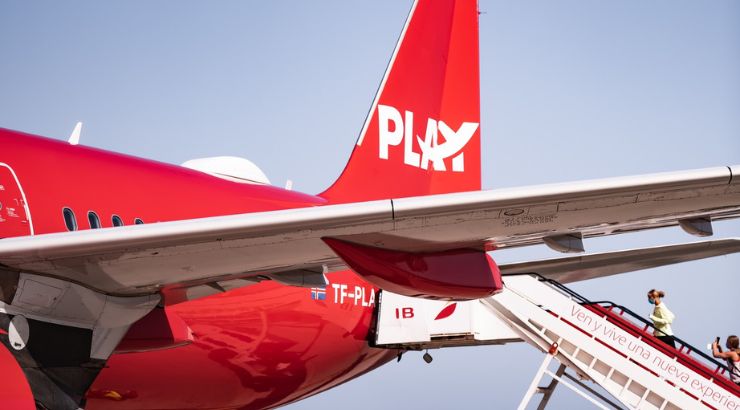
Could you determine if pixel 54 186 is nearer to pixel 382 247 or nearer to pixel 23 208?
pixel 23 208

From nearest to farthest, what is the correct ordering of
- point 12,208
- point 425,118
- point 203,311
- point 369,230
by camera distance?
point 369,230 → point 12,208 → point 203,311 → point 425,118

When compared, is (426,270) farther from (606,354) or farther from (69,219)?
(606,354)

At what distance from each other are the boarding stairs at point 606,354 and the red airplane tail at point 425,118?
2777 mm

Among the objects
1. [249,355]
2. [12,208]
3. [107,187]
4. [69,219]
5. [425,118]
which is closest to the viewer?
[12,208]

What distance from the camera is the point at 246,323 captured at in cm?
841

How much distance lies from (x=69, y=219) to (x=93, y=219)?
0.92 feet

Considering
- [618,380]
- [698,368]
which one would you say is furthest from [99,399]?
[698,368]

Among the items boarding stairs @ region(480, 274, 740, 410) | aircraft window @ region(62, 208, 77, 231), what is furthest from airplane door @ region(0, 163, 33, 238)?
boarding stairs @ region(480, 274, 740, 410)

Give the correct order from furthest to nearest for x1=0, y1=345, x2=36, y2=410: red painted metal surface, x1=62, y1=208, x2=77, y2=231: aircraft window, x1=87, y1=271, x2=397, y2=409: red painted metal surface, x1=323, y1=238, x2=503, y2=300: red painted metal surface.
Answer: x1=87, y1=271, x2=397, y2=409: red painted metal surface, x1=62, y1=208, x2=77, y2=231: aircraft window, x1=323, y1=238, x2=503, y2=300: red painted metal surface, x1=0, y1=345, x2=36, y2=410: red painted metal surface

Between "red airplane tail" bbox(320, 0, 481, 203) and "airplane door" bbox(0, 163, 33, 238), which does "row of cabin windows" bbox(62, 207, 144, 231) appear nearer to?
"airplane door" bbox(0, 163, 33, 238)

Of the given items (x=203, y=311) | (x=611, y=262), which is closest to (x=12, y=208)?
(x=203, y=311)

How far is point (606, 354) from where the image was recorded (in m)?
12.9

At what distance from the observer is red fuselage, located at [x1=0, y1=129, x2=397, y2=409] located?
657 centimetres

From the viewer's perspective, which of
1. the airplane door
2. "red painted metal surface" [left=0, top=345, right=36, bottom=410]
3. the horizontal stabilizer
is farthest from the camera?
the horizontal stabilizer
